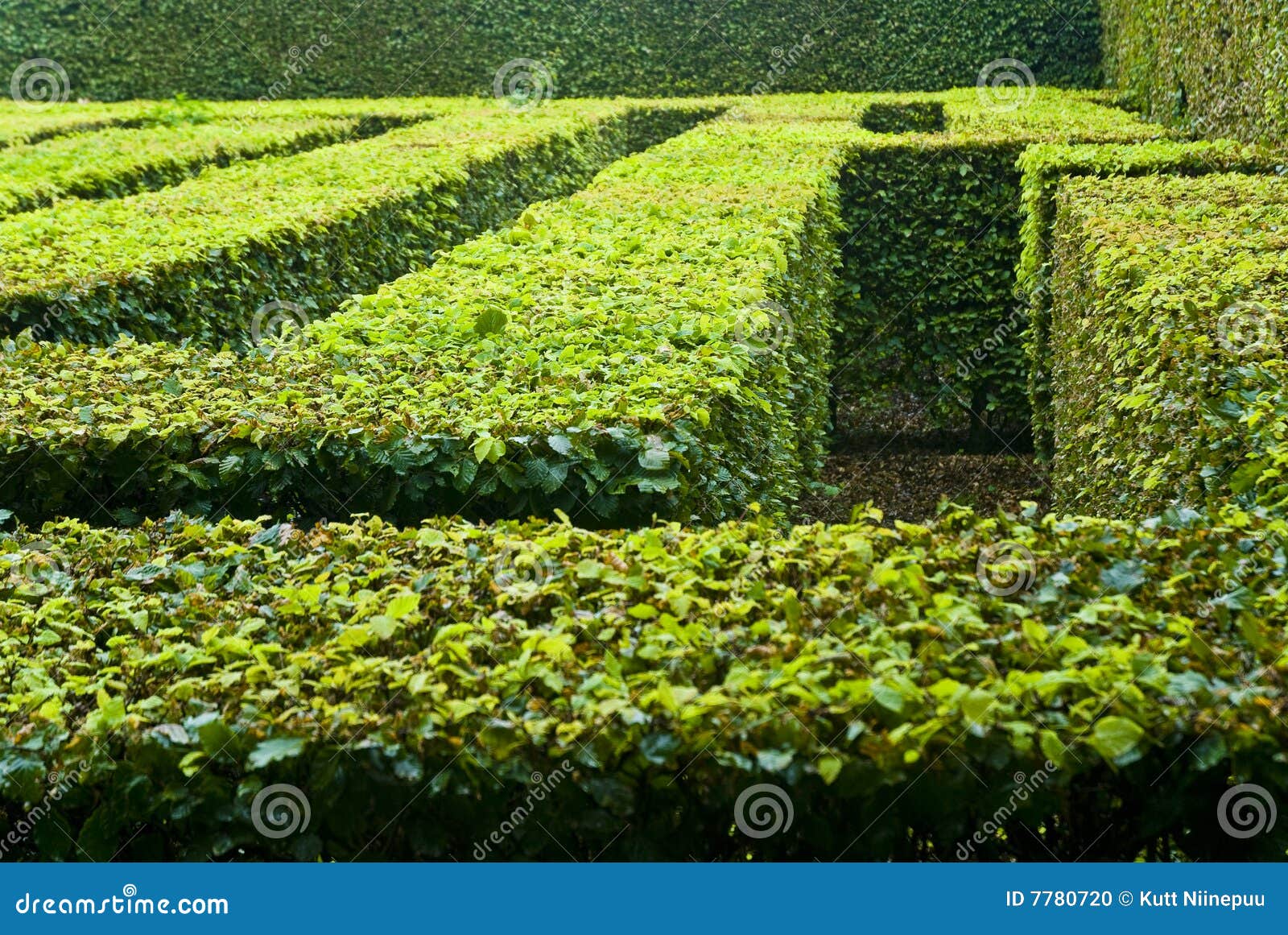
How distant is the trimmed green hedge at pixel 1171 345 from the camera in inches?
159

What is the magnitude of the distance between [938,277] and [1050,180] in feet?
5.24

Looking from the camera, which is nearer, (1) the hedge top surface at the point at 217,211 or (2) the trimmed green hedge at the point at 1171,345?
(2) the trimmed green hedge at the point at 1171,345

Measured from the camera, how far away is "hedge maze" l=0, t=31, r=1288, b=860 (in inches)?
97.5

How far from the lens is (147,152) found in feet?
41.2

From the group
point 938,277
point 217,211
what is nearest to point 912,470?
point 938,277

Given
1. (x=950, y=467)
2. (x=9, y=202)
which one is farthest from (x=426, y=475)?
(x=9, y=202)

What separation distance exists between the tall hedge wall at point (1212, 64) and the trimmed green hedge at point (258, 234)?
702 cm

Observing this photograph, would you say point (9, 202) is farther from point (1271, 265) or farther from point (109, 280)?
point (1271, 265)

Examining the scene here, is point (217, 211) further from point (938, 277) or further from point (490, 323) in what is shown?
point (938, 277)

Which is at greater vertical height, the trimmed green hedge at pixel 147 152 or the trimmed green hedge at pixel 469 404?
the trimmed green hedge at pixel 147 152

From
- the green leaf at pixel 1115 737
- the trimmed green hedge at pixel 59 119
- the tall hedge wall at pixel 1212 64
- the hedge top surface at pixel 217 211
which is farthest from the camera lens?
the trimmed green hedge at pixel 59 119

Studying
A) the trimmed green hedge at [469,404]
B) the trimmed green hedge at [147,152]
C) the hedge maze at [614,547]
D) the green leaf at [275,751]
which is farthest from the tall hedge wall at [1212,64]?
the trimmed green hedge at [147,152]

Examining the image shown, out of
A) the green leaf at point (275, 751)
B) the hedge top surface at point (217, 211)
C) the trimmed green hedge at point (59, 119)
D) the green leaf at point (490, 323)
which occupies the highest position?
the trimmed green hedge at point (59, 119)

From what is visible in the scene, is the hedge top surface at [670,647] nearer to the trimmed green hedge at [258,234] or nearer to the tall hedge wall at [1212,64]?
the trimmed green hedge at [258,234]
